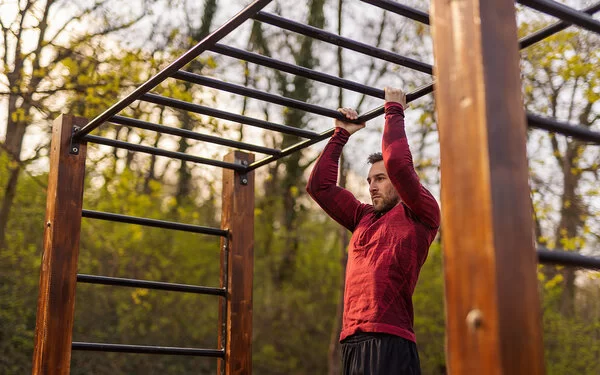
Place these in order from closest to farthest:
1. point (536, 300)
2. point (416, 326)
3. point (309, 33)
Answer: point (536, 300) → point (309, 33) → point (416, 326)

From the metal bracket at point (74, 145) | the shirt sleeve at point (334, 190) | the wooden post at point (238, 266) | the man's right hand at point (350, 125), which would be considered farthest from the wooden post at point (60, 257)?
the man's right hand at point (350, 125)

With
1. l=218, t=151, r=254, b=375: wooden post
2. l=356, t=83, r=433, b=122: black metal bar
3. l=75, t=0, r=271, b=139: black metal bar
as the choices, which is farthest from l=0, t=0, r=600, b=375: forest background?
l=356, t=83, r=433, b=122: black metal bar

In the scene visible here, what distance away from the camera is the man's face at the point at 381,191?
2.79 metres

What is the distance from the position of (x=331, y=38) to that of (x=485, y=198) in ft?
3.63

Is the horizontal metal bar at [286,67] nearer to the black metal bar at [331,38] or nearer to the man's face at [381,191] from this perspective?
the black metal bar at [331,38]

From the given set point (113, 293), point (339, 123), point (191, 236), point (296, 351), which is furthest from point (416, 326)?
point (339, 123)

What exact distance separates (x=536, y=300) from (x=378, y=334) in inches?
54.2

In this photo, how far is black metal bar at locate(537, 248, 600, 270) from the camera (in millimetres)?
Answer: 1303

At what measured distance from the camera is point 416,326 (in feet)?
33.9

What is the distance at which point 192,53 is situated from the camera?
2.21m

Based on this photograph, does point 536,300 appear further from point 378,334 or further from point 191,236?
point 191,236

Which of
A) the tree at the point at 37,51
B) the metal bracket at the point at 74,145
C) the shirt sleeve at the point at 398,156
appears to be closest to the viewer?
the shirt sleeve at the point at 398,156

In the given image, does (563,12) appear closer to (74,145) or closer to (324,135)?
(324,135)

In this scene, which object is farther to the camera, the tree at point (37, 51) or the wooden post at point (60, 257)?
the tree at point (37, 51)
